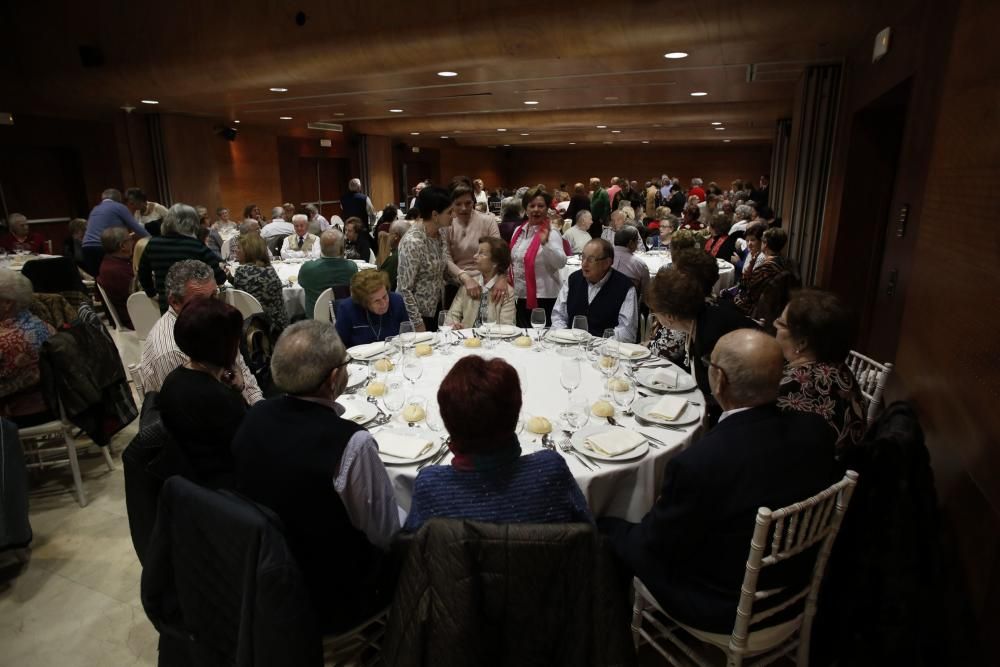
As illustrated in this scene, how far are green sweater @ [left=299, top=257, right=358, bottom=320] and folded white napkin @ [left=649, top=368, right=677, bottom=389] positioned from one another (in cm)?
284

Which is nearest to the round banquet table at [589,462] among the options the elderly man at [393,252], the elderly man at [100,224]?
the elderly man at [393,252]

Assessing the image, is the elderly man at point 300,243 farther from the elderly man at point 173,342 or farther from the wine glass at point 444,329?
the elderly man at point 173,342

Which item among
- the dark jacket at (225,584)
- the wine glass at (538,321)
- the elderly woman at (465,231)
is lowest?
the dark jacket at (225,584)

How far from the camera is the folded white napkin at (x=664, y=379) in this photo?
8.88ft

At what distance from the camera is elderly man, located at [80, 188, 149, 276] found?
271 inches

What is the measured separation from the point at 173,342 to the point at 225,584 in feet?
5.15

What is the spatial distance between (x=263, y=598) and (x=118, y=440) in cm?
352

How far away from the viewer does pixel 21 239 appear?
8.22m

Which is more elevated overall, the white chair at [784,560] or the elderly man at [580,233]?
the elderly man at [580,233]

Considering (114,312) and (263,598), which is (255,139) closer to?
(114,312)

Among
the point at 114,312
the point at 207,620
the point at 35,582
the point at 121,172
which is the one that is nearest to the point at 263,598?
the point at 207,620

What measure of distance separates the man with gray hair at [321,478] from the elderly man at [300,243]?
5.73 m

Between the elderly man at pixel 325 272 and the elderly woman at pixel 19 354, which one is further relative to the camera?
the elderly man at pixel 325 272

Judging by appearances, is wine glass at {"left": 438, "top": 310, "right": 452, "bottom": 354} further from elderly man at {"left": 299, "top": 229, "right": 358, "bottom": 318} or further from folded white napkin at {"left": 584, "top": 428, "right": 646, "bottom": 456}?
elderly man at {"left": 299, "top": 229, "right": 358, "bottom": 318}
